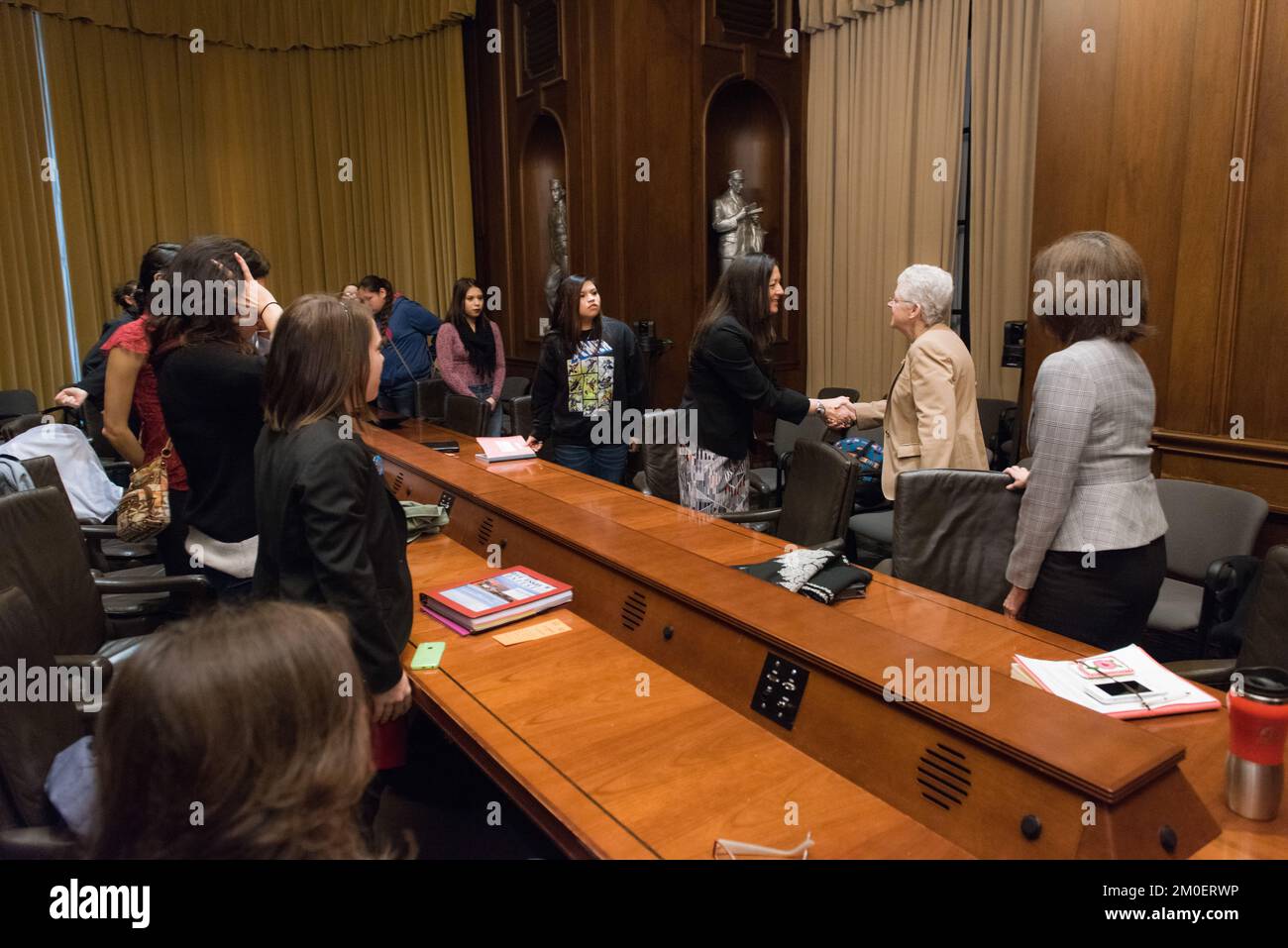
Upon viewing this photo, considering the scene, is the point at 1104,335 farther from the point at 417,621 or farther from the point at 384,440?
the point at 384,440

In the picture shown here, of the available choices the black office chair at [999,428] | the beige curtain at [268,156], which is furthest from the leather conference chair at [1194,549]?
the beige curtain at [268,156]

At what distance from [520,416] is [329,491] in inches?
146

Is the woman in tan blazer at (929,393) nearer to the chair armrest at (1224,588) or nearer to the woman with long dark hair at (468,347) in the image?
the chair armrest at (1224,588)

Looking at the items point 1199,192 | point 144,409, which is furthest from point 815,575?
point 1199,192

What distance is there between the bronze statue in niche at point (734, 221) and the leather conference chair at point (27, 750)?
5.50 metres

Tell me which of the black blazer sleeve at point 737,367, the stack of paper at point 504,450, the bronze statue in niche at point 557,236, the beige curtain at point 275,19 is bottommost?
the stack of paper at point 504,450

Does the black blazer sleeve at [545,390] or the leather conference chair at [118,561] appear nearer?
the leather conference chair at [118,561]

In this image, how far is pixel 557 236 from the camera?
730 centimetres

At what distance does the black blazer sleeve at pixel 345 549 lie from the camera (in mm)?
1818

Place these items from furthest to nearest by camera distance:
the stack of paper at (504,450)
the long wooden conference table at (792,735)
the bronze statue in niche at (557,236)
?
1. the bronze statue in niche at (557,236)
2. the stack of paper at (504,450)
3. the long wooden conference table at (792,735)

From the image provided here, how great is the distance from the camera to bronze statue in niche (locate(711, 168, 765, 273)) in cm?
665
